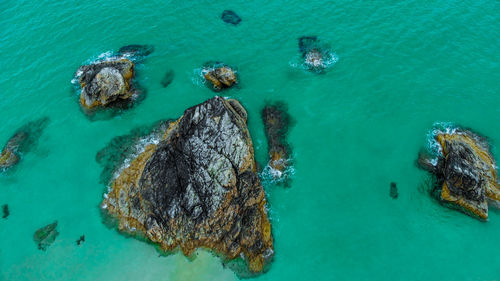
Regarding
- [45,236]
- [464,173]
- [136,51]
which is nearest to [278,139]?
[464,173]

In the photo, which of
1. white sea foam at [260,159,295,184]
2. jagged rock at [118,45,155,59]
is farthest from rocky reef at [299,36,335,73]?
jagged rock at [118,45,155,59]

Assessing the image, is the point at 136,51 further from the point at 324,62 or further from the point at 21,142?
the point at 324,62

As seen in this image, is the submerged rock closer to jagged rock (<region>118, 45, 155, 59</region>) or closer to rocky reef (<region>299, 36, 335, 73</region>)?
jagged rock (<region>118, 45, 155, 59</region>)

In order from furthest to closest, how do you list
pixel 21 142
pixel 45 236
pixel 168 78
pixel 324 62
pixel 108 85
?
pixel 324 62
pixel 168 78
pixel 108 85
pixel 21 142
pixel 45 236

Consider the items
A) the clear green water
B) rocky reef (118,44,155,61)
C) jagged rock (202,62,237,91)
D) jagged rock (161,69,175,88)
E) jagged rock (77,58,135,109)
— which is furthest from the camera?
rocky reef (118,44,155,61)

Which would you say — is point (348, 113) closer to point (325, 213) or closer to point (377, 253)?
point (325, 213)

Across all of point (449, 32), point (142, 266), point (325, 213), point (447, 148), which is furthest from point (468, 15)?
point (142, 266)
